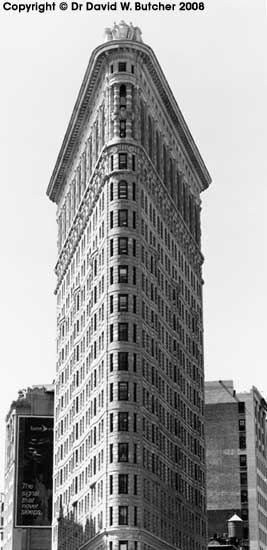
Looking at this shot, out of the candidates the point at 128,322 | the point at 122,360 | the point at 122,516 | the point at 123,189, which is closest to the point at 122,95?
the point at 123,189

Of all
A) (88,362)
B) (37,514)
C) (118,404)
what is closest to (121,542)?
(118,404)

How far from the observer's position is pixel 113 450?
13125 cm

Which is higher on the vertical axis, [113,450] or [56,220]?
[56,220]

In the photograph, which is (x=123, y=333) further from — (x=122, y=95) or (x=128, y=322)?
(x=122, y=95)

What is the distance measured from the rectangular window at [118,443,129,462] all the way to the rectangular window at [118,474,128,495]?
5.90 feet

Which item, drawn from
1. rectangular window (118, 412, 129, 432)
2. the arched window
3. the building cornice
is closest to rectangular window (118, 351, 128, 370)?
rectangular window (118, 412, 129, 432)

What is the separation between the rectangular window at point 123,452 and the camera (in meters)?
131

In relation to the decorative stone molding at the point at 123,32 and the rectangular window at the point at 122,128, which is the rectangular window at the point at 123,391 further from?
the decorative stone molding at the point at 123,32

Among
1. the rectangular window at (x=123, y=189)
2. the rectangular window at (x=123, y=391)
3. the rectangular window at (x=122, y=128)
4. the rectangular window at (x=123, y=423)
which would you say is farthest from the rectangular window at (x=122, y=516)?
the rectangular window at (x=122, y=128)

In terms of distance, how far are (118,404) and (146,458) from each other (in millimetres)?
7688

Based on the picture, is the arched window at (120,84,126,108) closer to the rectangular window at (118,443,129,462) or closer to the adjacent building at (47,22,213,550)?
the adjacent building at (47,22,213,550)

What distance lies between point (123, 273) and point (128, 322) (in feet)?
20.5

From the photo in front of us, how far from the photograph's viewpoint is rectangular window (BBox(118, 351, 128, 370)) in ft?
441

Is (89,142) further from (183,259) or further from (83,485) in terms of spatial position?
(83,485)
